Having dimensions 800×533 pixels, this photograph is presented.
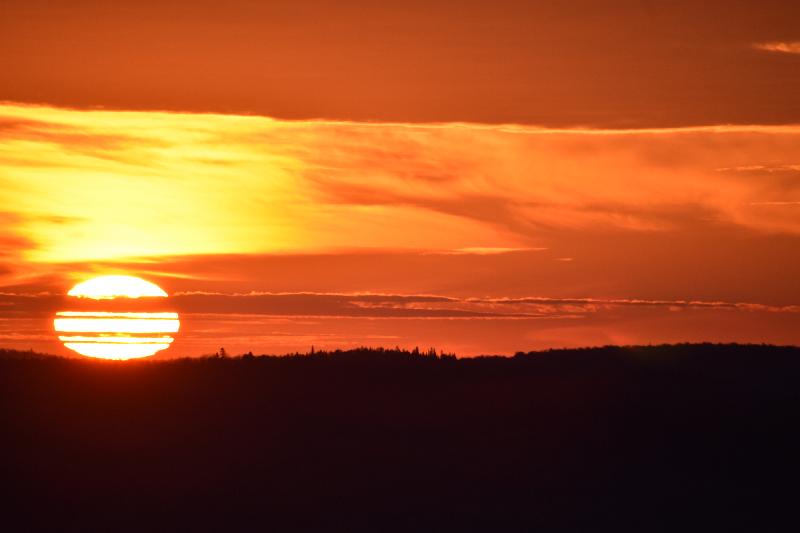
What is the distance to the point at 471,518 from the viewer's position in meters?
26.1

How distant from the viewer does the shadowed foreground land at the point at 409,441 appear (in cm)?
2638

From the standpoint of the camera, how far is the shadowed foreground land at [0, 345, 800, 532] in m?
26.4

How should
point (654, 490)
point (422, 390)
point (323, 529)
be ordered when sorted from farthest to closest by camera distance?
point (422, 390) < point (654, 490) < point (323, 529)

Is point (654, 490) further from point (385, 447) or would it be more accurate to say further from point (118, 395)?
point (118, 395)

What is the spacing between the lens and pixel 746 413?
3106 cm

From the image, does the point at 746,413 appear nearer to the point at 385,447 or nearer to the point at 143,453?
the point at 385,447

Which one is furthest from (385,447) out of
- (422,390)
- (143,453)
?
(143,453)

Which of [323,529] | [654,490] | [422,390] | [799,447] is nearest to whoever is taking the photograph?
[323,529]

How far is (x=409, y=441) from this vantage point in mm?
29203

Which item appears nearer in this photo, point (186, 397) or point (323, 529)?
point (323, 529)

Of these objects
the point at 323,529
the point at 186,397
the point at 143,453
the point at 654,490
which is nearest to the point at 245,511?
the point at 323,529

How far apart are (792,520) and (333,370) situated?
39.1 ft

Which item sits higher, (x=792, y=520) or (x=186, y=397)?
(x=186, y=397)

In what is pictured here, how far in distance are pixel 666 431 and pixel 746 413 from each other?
227cm
